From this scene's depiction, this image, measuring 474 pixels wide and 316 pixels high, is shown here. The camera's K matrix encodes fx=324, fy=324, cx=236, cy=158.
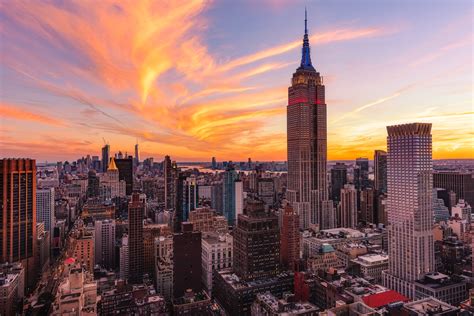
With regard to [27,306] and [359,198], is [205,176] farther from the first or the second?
[27,306]

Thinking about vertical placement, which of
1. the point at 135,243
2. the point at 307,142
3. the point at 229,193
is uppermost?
the point at 307,142

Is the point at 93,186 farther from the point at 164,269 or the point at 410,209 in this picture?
the point at 410,209

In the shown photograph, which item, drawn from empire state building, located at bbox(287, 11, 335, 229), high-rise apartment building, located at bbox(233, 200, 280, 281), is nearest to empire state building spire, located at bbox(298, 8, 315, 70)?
empire state building, located at bbox(287, 11, 335, 229)

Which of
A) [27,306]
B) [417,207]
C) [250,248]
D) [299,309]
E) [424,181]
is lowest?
[27,306]

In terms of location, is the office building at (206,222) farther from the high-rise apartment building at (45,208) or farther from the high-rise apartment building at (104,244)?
the high-rise apartment building at (45,208)

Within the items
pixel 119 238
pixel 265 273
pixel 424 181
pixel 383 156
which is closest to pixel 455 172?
pixel 383 156

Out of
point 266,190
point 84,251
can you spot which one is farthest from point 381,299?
point 266,190

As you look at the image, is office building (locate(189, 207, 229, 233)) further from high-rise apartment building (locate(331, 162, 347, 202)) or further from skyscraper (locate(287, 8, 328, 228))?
high-rise apartment building (locate(331, 162, 347, 202))
